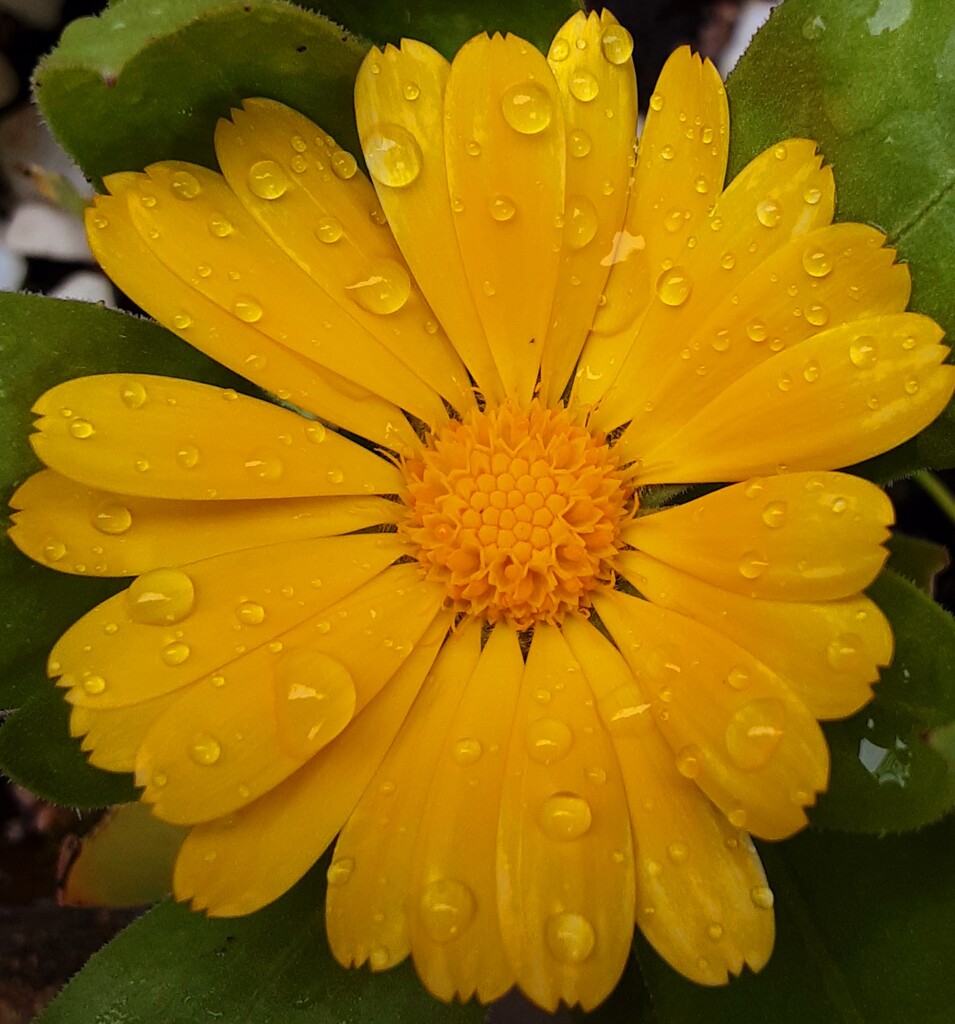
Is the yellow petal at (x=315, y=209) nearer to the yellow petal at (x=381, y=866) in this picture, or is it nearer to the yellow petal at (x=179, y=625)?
the yellow petal at (x=179, y=625)

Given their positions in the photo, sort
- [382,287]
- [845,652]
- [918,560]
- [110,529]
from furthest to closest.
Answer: [918,560], [382,287], [110,529], [845,652]

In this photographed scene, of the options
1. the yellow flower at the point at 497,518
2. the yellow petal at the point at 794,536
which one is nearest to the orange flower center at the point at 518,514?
the yellow flower at the point at 497,518

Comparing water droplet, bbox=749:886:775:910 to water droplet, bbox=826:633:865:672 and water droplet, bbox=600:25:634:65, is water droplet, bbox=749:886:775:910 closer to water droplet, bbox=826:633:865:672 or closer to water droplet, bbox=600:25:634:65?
water droplet, bbox=826:633:865:672

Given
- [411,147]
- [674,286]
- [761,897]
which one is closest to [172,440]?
[411,147]

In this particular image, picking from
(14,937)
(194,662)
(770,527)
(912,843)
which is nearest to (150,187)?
(194,662)

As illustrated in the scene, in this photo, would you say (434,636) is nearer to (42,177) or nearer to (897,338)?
(897,338)

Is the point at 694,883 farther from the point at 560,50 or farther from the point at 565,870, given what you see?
the point at 560,50

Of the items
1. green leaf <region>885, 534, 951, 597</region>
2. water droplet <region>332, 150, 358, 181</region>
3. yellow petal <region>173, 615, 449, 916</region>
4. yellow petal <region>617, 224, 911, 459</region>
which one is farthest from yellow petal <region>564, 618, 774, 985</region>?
water droplet <region>332, 150, 358, 181</region>
